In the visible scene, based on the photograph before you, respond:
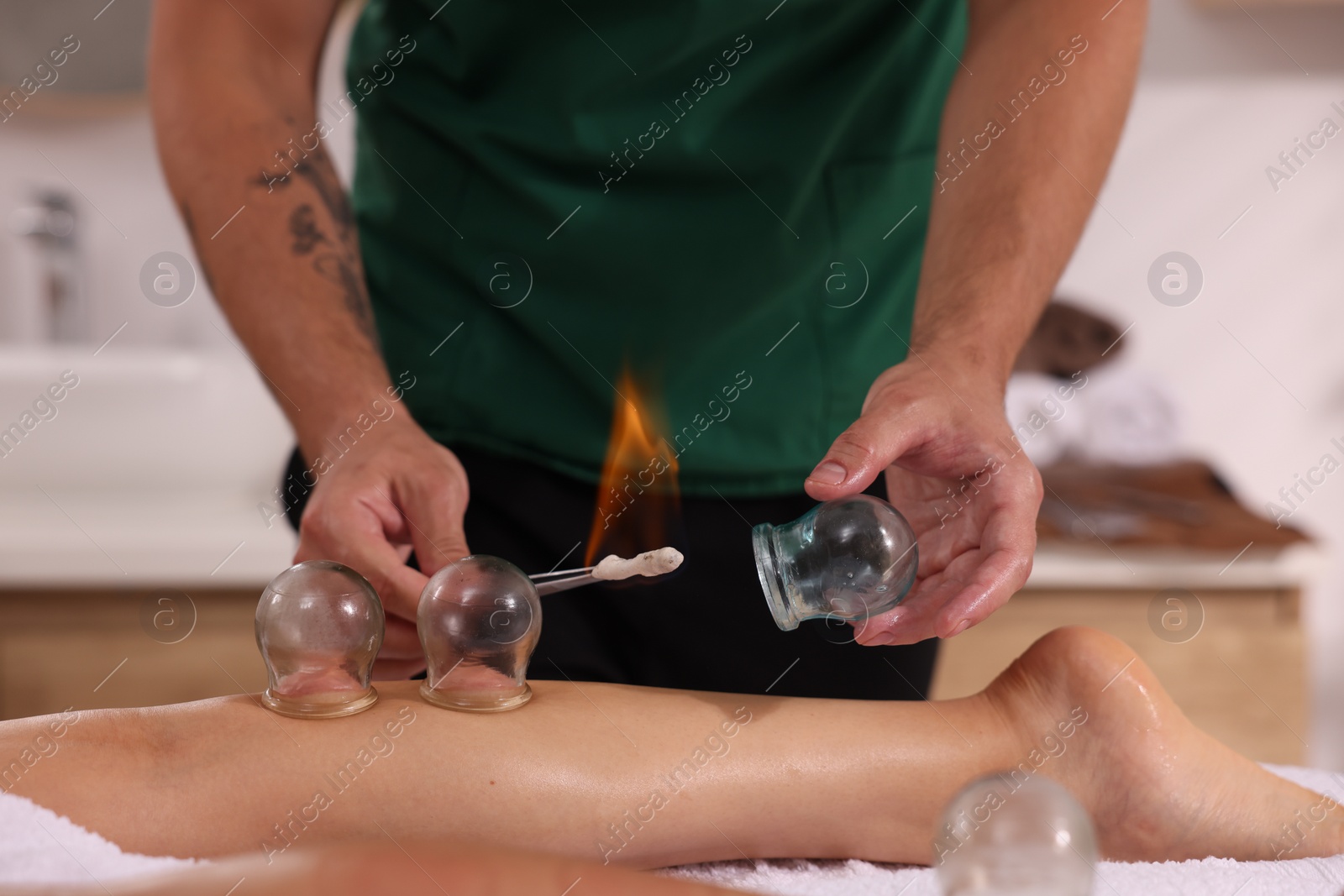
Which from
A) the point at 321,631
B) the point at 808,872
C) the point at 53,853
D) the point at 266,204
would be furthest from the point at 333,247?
the point at 808,872

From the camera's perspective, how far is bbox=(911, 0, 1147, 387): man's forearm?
799 millimetres

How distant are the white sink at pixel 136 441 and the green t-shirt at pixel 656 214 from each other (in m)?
0.93

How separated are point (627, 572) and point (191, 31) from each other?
0.67m

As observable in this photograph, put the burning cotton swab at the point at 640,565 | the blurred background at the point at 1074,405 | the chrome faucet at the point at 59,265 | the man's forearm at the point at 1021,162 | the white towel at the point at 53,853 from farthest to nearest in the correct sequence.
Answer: the chrome faucet at the point at 59,265 → the blurred background at the point at 1074,405 → the man's forearm at the point at 1021,162 → the burning cotton swab at the point at 640,565 → the white towel at the point at 53,853

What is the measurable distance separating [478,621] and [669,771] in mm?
173

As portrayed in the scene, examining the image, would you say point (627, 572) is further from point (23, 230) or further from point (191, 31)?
point (23, 230)

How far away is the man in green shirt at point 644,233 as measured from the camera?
866 mm

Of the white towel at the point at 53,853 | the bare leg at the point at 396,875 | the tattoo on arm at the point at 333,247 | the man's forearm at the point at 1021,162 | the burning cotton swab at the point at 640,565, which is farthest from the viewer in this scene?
the tattoo on arm at the point at 333,247

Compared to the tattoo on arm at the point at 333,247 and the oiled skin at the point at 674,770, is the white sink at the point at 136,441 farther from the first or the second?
the oiled skin at the point at 674,770

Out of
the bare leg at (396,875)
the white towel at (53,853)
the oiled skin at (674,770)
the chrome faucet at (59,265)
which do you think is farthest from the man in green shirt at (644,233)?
the chrome faucet at (59,265)

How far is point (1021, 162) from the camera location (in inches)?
32.7

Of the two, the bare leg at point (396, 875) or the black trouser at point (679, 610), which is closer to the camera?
the bare leg at point (396, 875)

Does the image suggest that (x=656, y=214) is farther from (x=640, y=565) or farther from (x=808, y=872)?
(x=808, y=872)

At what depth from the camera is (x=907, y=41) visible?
0.92 m
